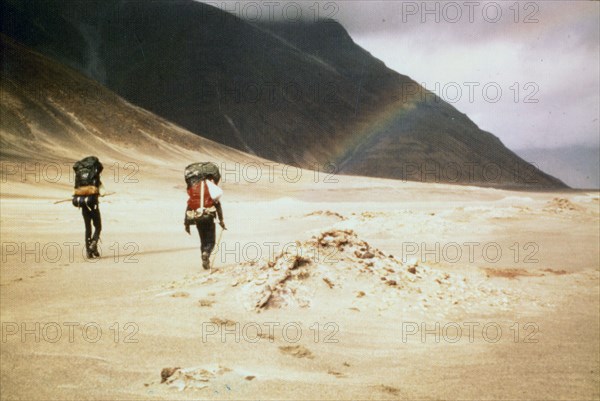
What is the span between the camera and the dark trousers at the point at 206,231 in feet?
23.3

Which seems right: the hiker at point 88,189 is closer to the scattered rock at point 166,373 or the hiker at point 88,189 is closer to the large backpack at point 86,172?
the large backpack at point 86,172

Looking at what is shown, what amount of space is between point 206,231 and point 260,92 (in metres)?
83.8

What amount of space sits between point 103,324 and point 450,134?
9617cm

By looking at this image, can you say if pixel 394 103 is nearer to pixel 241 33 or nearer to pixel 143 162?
pixel 241 33

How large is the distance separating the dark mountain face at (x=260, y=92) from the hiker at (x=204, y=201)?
6796 cm

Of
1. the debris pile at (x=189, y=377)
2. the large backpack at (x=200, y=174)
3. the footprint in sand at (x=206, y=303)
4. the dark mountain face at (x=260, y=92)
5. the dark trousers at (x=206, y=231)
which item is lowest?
the debris pile at (x=189, y=377)

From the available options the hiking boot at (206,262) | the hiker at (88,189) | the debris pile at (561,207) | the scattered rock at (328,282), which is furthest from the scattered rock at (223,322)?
the debris pile at (561,207)

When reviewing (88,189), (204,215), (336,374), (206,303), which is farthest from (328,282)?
(88,189)

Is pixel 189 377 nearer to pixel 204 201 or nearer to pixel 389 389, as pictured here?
pixel 389 389

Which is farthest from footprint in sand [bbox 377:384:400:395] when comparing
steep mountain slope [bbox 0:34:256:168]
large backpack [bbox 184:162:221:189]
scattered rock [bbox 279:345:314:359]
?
steep mountain slope [bbox 0:34:256:168]

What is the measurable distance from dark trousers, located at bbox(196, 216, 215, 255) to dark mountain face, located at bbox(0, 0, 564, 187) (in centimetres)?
6799

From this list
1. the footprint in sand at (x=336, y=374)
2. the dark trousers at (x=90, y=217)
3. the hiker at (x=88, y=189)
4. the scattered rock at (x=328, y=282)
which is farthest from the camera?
the dark trousers at (x=90, y=217)

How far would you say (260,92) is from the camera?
88.4 m

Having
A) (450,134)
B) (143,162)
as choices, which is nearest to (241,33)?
(450,134)
